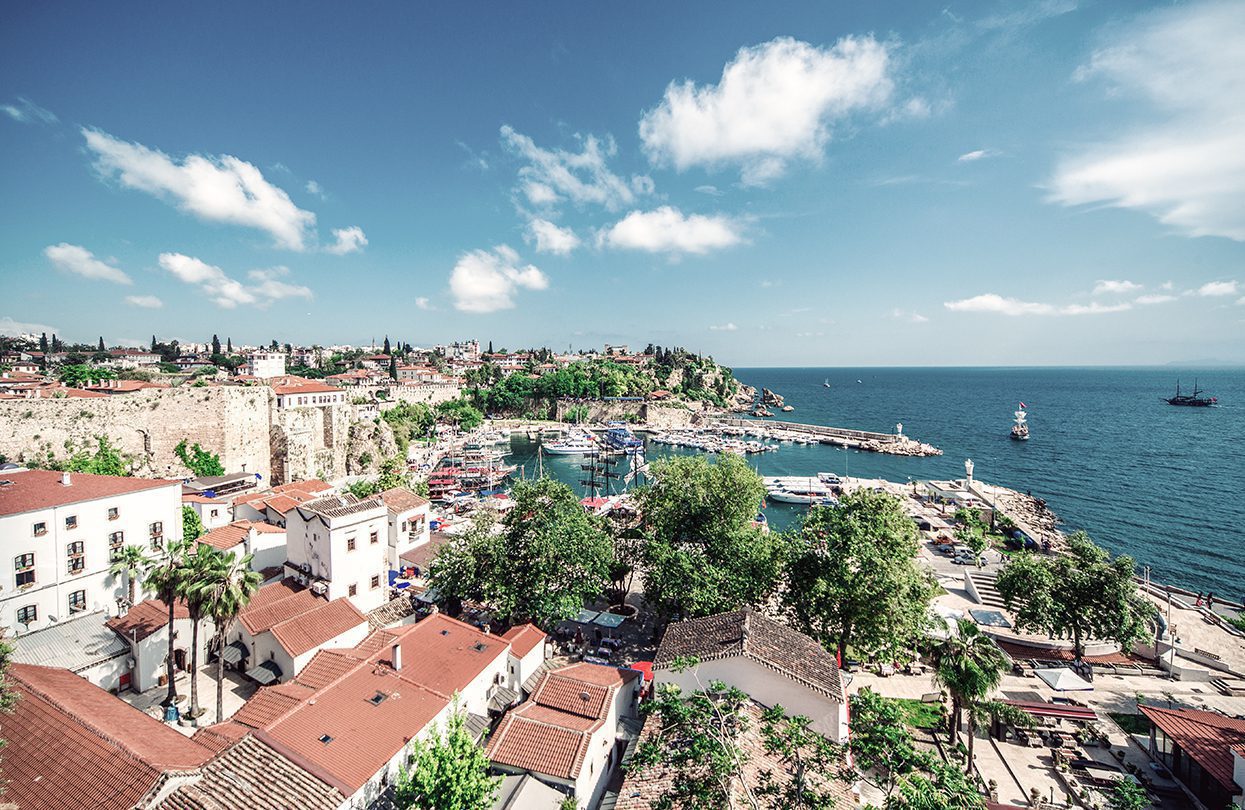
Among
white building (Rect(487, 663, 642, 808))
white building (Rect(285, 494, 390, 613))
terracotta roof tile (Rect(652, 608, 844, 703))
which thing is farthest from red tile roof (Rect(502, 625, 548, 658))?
white building (Rect(285, 494, 390, 613))

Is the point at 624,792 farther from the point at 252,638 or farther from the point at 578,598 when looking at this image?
the point at 252,638

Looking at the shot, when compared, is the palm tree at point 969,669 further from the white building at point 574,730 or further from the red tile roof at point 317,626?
the red tile roof at point 317,626

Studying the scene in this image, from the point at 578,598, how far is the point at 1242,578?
44.3 m

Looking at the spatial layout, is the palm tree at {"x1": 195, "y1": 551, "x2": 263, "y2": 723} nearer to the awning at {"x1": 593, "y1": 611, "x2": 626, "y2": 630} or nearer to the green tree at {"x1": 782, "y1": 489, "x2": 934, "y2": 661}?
the awning at {"x1": 593, "y1": 611, "x2": 626, "y2": 630}

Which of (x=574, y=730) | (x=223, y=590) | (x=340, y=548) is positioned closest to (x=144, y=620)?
(x=223, y=590)

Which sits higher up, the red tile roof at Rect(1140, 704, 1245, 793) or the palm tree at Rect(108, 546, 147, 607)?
the palm tree at Rect(108, 546, 147, 607)

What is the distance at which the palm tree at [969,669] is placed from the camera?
539 inches

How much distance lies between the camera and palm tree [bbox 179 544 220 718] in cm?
1460

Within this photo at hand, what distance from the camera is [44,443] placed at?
31.2 m

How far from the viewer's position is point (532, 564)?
19688 millimetres

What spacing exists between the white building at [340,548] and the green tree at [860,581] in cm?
1709

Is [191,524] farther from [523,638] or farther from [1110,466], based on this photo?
[1110,466]

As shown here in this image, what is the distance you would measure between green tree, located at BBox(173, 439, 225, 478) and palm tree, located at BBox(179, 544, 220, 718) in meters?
29.6

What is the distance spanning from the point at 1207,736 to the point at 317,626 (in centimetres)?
2669
